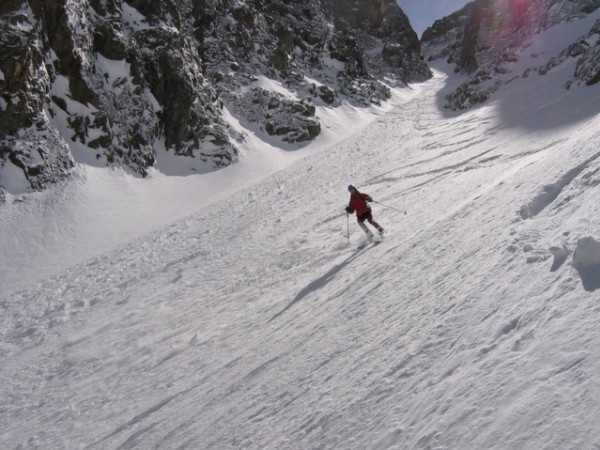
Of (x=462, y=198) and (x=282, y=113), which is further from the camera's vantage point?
(x=282, y=113)

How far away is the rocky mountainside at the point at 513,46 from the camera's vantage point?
26328 mm

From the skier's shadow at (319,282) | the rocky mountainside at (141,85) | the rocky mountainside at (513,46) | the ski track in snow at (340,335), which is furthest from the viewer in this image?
the rocky mountainside at (513,46)

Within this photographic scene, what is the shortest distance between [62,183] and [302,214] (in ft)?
35.7

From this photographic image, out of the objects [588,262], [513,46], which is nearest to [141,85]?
[588,262]

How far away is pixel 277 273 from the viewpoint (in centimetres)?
965

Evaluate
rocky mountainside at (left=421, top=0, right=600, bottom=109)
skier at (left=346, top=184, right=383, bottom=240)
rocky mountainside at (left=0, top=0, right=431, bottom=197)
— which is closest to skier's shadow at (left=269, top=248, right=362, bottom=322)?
skier at (left=346, top=184, right=383, bottom=240)

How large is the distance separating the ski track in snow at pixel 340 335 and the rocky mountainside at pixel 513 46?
17843 mm

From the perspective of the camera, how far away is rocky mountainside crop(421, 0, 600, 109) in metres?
26.3

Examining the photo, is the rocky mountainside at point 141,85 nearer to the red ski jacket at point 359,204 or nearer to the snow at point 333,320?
the snow at point 333,320

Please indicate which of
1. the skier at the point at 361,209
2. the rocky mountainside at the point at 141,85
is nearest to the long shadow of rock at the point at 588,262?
the skier at the point at 361,209

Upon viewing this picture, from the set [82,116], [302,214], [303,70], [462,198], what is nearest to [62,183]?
[82,116]

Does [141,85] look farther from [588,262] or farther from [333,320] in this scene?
[588,262]

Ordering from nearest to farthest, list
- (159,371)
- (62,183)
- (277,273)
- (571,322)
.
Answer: (571,322), (159,371), (277,273), (62,183)

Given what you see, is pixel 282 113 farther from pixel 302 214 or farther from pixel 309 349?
pixel 309 349
